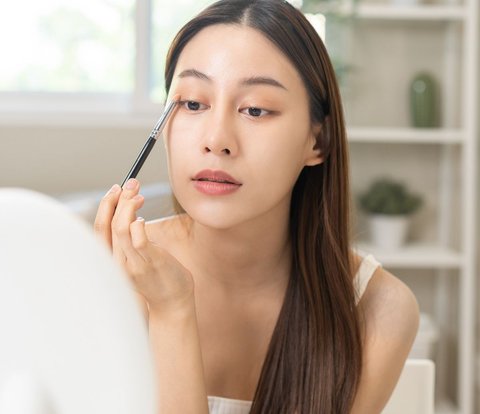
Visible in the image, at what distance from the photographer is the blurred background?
8.77ft

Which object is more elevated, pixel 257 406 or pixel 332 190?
pixel 332 190

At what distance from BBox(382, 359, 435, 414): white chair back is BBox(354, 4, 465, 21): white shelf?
5.57 feet

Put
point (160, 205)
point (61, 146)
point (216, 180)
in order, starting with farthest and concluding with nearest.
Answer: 1. point (61, 146)
2. point (160, 205)
3. point (216, 180)

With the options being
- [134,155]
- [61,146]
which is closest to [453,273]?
[134,155]

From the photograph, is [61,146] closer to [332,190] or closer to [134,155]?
[134,155]

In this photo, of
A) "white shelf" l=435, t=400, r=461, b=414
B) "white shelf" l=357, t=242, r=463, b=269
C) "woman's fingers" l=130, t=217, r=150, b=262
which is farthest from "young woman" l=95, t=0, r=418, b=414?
"white shelf" l=435, t=400, r=461, b=414

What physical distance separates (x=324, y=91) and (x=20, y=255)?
81 cm

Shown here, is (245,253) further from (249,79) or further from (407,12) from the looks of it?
(407,12)

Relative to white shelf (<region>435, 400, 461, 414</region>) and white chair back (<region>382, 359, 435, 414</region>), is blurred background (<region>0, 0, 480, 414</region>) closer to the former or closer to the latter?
white shelf (<region>435, 400, 461, 414</region>)

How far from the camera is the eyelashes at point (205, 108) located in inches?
37.1

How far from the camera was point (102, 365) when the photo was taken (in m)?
0.30

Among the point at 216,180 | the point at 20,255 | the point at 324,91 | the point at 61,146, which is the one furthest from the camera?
the point at 61,146

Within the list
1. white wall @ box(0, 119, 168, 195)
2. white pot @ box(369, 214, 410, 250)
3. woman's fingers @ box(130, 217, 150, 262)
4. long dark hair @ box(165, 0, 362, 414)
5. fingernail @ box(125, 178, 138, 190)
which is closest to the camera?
woman's fingers @ box(130, 217, 150, 262)

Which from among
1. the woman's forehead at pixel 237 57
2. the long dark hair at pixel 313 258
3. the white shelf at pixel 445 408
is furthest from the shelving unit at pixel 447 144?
the woman's forehead at pixel 237 57
